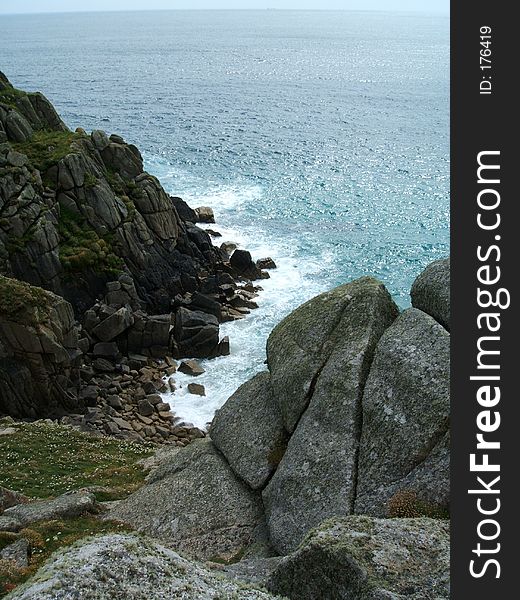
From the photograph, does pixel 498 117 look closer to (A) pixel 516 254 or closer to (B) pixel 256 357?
(A) pixel 516 254

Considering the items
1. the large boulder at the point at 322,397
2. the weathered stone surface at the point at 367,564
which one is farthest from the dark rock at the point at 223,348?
the weathered stone surface at the point at 367,564

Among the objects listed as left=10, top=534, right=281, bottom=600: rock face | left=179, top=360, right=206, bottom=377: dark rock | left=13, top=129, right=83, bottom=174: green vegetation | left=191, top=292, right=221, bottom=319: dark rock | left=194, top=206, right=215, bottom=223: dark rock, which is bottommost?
left=179, top=360, right=206, bottom=377: dark rock

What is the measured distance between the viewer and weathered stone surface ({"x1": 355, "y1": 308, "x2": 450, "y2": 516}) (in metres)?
24.8

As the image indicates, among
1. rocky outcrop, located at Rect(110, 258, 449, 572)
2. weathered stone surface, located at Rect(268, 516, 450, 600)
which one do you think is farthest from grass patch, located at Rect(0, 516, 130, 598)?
weathered stone surface, located at Rect(268, 516, 450, 600)

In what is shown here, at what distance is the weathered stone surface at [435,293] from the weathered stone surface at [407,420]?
621 mm

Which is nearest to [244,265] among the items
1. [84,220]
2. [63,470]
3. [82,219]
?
[84,220]

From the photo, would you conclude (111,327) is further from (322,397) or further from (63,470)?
(322,397)

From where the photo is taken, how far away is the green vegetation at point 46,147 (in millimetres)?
70062

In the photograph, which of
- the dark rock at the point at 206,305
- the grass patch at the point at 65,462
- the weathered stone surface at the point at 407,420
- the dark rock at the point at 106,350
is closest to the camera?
the weathered stone surface at the point at 407,420

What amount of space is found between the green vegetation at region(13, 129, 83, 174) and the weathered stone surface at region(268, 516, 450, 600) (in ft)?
198

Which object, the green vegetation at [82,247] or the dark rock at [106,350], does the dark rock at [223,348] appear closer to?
the dark rock at [106,350]

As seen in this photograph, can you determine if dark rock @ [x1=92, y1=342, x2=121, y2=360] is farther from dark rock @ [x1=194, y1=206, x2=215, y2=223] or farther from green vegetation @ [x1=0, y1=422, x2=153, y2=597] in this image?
dark rock @ [x1=194, y1=206, x2=215, y2=223]

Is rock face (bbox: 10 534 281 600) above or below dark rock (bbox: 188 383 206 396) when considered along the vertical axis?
above

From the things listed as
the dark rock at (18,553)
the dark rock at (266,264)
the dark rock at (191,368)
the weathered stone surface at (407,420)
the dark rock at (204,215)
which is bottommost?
the dark rock at (191,368)
